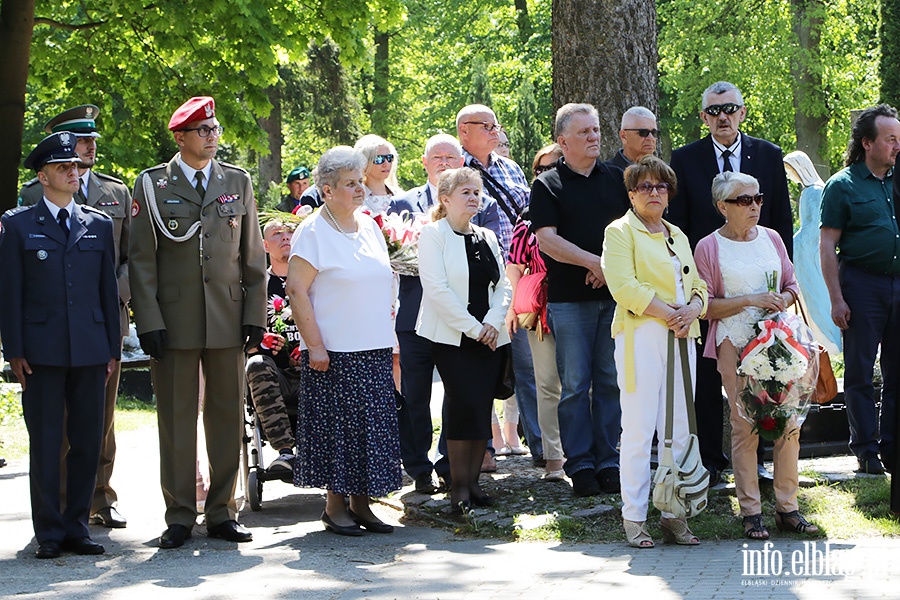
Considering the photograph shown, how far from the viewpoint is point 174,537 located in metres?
7.00

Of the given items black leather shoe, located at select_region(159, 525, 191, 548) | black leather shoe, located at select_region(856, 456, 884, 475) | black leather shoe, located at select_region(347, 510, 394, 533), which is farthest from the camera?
black leather shoe, located at select_region(856, 456, 884, 475)

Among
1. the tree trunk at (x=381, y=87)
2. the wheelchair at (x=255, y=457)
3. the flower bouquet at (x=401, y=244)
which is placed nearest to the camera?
the wheelchair at (x=255, y=457)

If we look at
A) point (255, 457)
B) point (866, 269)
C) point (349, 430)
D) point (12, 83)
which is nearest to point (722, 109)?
point (866, 269)

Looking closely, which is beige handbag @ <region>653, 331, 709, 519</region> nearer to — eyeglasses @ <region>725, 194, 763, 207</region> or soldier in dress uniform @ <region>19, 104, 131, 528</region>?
eyeglasses @ <region>725, 194, 763, 207</region>

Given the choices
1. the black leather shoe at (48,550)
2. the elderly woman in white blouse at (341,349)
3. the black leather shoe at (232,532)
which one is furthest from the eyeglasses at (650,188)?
the black leather shoe at (48,550)

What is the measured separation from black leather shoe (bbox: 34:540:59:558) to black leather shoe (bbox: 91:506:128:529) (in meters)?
0.86

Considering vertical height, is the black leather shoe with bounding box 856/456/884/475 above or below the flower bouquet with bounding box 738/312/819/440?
below

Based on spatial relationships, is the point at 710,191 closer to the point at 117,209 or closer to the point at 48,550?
the point at 117,209

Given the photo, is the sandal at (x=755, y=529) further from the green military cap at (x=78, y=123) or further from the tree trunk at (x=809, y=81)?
the tree trunk at (x=809, y=81)

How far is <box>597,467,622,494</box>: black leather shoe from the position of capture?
781 cm

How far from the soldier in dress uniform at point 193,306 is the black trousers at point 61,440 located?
14.8 inches

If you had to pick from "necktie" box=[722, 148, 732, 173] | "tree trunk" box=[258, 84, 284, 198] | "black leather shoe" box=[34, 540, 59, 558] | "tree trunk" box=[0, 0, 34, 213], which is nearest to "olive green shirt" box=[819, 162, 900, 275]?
"necktie" box=[722, 148, 732, 173]

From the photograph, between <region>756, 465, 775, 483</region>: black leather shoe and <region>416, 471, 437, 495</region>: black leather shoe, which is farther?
<region>416, 471, 437, 495</region>: black leather shoe

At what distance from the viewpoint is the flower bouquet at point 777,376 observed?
21.7 feet
